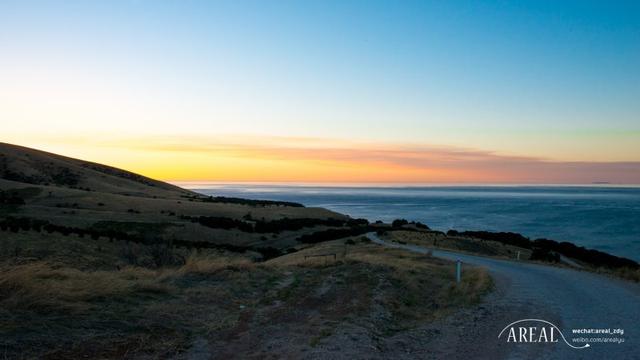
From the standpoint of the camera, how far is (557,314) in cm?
1130

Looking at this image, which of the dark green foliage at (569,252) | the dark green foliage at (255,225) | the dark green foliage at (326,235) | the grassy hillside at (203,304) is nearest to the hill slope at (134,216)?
the dark green foliage at (255,225)

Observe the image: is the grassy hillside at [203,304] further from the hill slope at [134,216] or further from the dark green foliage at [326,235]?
the dark green foliage at [326,235]

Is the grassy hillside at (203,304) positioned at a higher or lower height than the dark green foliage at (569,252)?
higher

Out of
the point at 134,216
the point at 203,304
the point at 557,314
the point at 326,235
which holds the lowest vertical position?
the point at 326,235

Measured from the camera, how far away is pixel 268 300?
1259cm

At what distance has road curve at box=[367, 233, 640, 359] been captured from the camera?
27.1 ft

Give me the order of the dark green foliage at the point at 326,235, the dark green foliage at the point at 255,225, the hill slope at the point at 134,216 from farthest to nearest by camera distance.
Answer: the dark green foliage at the point at 255,225 → the dark green foliage at the point at 326,235 → the hill slope at the point at 134,216

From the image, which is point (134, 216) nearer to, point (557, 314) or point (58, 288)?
point (58, 288)

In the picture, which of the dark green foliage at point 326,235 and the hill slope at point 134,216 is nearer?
the hill slope at point 134,216

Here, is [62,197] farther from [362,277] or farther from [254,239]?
[362,277]

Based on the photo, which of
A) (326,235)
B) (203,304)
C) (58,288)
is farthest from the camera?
(326,235)

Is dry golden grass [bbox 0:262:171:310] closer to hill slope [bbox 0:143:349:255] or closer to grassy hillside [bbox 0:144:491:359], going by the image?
grassy hillside [bbox 0:144:491:359]

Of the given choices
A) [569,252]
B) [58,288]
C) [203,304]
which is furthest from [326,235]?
[58,288]

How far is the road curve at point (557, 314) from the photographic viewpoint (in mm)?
8258
